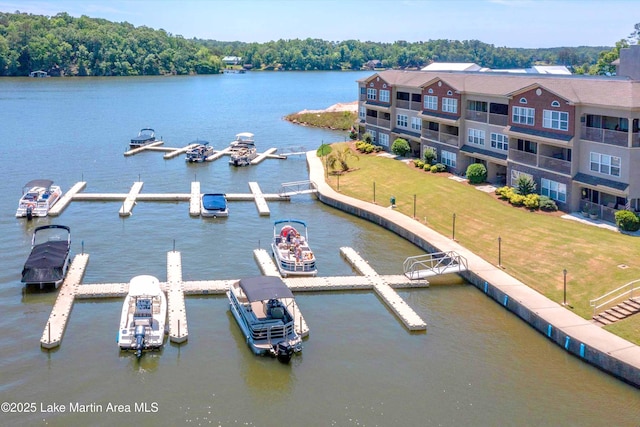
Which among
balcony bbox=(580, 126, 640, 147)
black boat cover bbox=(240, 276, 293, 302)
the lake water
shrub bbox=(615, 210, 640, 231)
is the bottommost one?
the lake water

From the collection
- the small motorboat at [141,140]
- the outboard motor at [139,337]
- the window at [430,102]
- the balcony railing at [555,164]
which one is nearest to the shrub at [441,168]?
the window at [430,102]

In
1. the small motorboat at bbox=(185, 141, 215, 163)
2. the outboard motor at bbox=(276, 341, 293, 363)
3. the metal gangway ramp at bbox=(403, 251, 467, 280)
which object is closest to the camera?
the outboard motor at bbox=(276, 341, 293, 363)

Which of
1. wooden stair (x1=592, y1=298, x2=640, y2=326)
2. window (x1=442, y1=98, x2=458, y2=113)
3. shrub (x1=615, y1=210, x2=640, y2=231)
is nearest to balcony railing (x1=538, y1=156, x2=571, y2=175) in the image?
shrub (x1=615, y1=210, x2=640, y2=231)

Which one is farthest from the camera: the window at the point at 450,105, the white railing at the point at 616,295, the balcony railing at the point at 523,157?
the window at the point at 450,105

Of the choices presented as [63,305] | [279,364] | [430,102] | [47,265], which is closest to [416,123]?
[430,102]

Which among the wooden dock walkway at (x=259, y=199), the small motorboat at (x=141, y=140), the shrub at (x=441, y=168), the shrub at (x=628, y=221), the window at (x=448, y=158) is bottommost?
the wooden dock walkway at (x=259, y=199)

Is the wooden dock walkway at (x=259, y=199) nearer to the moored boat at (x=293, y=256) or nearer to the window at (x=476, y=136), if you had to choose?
the moored boat at (x=293, y=256)

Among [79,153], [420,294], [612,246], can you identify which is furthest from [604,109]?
[79,153]

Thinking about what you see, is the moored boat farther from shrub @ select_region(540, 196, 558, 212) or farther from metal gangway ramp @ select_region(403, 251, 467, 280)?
shrub @ select_region(540, 196, 558, 212)
